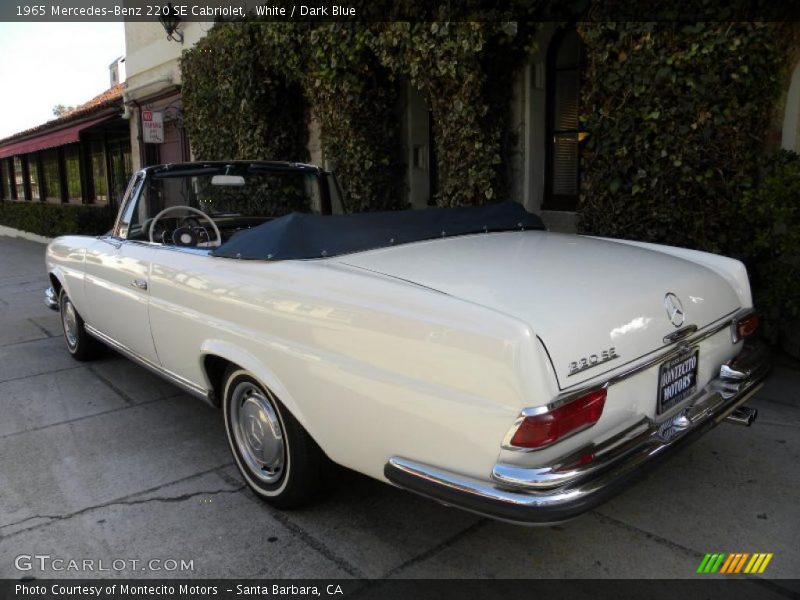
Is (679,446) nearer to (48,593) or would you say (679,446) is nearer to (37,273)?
(48,593)

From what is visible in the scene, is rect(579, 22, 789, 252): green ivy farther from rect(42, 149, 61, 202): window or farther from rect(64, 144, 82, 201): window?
rect(42, 149, 61, 202): window

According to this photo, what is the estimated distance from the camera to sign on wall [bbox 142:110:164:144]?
12.0 metres

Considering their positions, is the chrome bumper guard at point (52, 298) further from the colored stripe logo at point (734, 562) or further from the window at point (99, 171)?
the window at point (99, 171)

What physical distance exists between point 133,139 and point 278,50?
821 centimetres

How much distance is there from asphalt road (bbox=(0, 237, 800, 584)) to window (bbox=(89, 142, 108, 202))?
15173 mm

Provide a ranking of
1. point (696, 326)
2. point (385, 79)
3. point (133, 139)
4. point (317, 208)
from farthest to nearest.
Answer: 1. point (133, 139)
2. point (385, 79)
3. point (317, 208)
4. point (696, 326)

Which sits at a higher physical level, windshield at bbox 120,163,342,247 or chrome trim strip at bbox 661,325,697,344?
windshield at bbox 120,163,342,247

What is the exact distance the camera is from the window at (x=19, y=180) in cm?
2509

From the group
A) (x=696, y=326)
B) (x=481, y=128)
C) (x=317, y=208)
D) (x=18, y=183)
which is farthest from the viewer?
(x=18, y=183)

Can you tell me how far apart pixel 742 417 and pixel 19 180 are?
1120 inches

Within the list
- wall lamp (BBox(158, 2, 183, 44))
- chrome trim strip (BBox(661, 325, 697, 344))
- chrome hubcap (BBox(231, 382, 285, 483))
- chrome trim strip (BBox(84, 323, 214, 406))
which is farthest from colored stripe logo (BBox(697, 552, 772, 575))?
wall lamp (BBox(158, 2, 183, 44))

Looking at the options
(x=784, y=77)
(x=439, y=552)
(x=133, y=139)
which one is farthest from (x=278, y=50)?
(x=133, y=139)

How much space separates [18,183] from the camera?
25.8 metres

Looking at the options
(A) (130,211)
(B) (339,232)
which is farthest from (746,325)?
(A) (130,211)
